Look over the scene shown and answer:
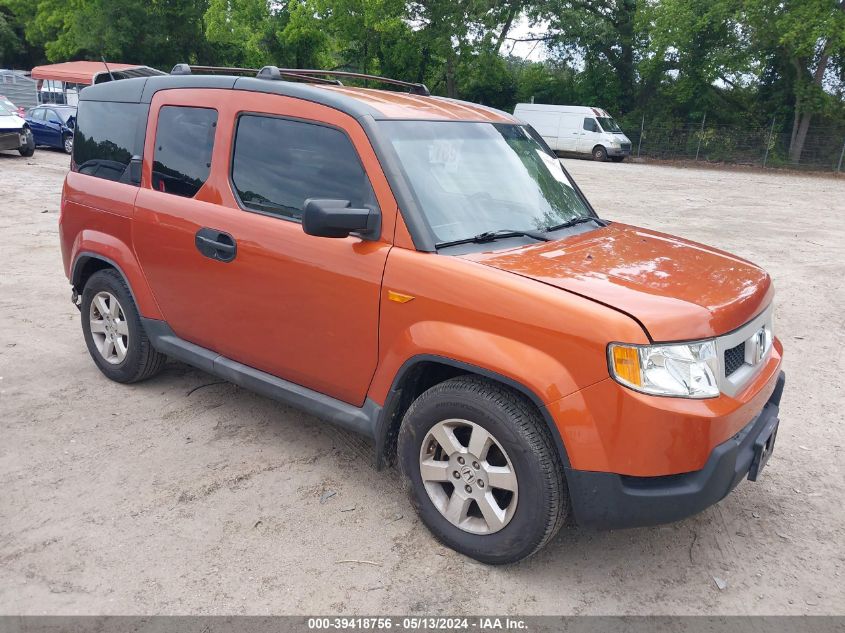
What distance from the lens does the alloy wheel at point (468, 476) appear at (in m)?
3.00

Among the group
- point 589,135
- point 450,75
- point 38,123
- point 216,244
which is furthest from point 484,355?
point 450,75

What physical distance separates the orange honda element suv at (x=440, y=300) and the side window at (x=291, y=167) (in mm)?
12

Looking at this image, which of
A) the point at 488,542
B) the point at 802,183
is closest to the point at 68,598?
the point at 488,542

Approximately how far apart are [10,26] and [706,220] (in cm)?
5518

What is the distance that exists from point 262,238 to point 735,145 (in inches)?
1185

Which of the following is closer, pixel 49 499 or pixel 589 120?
pixel 49 499

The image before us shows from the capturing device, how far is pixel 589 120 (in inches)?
1157

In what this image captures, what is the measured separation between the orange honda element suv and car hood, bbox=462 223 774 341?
0.05 feet

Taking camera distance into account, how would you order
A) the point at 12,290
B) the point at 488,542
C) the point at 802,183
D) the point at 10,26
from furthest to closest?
the point at 10,26
the point at 802,183
the point at 12,290
the point at 488,542

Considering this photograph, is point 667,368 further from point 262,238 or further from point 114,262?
point 114,262

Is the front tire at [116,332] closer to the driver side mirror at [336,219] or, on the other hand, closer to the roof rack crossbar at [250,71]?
the roof rack crossbar at [250,71]

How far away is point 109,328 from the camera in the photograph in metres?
4.91

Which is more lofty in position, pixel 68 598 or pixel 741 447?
pixel 741 447

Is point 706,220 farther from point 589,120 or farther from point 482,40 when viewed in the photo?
point 482,40
